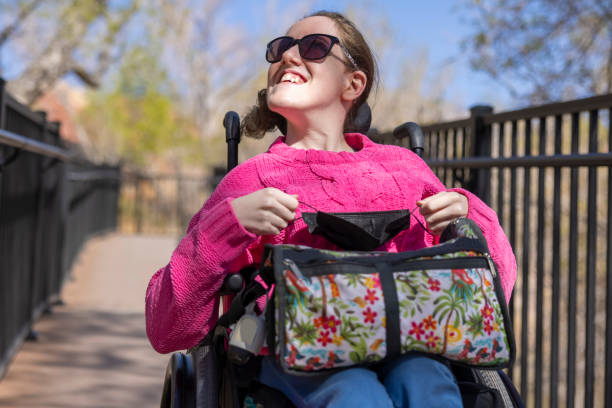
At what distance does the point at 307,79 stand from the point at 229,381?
0.94m

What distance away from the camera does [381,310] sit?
1547 mm

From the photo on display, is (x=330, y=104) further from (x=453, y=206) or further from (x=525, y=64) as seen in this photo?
(x=525, y=64)

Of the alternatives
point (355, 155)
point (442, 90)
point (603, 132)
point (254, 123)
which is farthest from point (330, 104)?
point (442, 90)

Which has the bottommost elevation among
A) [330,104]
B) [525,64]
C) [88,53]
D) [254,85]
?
[330,104]

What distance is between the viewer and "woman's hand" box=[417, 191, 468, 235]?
1.95 m

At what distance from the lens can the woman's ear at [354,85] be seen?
7.75ft

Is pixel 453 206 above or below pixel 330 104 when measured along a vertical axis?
below

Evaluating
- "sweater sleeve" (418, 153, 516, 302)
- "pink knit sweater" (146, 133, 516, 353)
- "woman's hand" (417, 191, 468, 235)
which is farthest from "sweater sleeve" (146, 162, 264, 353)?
"sweater sleeve" (418, 153, 516, 302)

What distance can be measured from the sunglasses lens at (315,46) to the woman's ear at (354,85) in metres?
0.16

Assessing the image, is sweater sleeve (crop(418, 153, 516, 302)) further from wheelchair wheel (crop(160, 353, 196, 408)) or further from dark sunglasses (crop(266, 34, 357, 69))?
wheelchair wheel (crop(160, 353, 196, 408))

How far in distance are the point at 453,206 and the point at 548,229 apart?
8.23 m

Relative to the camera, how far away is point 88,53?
47.3 feet

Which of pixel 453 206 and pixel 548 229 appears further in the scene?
pixel 548 229

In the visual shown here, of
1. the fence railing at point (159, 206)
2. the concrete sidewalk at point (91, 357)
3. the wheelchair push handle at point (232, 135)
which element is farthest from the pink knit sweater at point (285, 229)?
the fence railing at point (159, 206)
